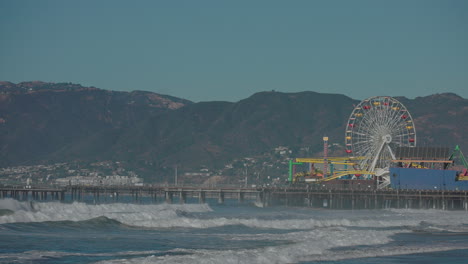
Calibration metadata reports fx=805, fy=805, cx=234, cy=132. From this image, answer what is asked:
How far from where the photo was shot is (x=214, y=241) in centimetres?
4075

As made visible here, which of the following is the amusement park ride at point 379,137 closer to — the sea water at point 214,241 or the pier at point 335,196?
the pier at point 335,196

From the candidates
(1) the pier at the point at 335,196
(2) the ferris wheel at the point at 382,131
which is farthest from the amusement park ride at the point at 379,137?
(1) the pier at the point at 335,196

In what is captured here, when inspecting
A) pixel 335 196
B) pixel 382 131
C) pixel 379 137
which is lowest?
pixel 335 196

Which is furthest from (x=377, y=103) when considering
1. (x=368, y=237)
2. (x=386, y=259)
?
(x=386, y=259)

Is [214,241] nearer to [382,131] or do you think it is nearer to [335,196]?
[335,196]

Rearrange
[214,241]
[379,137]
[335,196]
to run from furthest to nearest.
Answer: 1. [379,137]
2. [335,196]
3. [214,241]

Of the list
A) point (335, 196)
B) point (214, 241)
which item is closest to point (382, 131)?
point (335, 196)

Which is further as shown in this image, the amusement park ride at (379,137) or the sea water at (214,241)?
the amusement park ride at (379,137)

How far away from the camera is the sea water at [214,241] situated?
33500 millimetres

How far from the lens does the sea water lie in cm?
3350

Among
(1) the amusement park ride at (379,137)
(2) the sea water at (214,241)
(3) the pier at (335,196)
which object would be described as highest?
(1) the amusement park ride at (379,137)

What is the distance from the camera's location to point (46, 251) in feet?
112

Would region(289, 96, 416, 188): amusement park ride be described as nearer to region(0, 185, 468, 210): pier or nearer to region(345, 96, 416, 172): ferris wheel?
region(345, 96, 416, 172): ferris wheel

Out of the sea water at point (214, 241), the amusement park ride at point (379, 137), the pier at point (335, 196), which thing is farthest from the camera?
the amusement park ride at point (379, 137)
